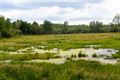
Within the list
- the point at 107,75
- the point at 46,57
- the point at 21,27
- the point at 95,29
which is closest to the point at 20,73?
the point at 107,75

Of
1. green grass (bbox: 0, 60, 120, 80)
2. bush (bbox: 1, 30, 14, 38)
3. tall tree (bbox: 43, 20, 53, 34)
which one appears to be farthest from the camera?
tall tree (bbox: 43, 20, 53, 34)

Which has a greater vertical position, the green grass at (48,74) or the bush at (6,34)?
the green grass at (48,74)

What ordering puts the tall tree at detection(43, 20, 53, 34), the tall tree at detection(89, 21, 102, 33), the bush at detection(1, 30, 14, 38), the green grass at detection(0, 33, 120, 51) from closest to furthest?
the green grass at detection(0, 33, 120, 51) → the bush at detection(1, 30, 14, 38) → the tall tree at detection(43, 20, 53, 34) → the tall tree at detection(89, 21, 102, 33)

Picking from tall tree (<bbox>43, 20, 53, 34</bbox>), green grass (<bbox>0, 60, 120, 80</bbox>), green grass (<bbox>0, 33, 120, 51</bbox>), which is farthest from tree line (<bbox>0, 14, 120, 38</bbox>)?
green grass (<bbox>0, 60, 120, 80</bbox>)

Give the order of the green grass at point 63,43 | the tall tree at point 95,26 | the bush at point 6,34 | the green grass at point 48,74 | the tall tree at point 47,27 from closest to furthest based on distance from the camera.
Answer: the green grass at point 48,74 < the green grass at point 63,43 < the bush at point 6,34 < the tall tree at point 47,27 < the tall tree at point 95,26

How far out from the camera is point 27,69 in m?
16.4

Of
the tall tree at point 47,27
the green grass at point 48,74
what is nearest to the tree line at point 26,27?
the tall tree at point 47,27

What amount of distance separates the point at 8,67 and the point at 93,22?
18236cm

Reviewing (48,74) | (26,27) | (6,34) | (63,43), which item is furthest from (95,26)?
(48,74)

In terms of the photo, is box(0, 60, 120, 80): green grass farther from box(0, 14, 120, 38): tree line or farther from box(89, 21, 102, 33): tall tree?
box(89, 21, 102, 33): tall tree

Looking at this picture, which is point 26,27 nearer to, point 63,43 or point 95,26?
point 95,26

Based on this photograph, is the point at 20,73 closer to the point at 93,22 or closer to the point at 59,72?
the point at 59,72

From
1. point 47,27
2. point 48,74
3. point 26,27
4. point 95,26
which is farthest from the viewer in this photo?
point 95,26

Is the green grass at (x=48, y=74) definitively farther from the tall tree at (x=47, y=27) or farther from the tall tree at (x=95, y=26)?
the tall tree at (x=95, y=26)
